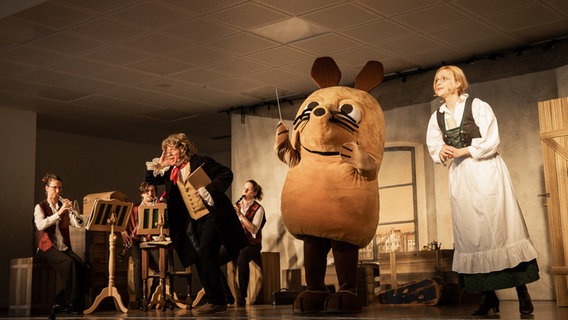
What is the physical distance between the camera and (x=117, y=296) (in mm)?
7320

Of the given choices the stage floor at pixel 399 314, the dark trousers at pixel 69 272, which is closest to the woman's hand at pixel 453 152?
the stage floor at pixel 399 314

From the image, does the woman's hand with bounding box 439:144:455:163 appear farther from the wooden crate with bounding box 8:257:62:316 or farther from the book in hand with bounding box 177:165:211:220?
the wooden crate with bounding box 8:257:62:316

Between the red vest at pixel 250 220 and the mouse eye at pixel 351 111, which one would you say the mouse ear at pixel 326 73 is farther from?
the red vest at pixel 250 220

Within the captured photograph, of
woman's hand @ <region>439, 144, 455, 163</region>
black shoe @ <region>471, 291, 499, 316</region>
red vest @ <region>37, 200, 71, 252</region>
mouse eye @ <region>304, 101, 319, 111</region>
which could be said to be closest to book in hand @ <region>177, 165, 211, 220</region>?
mouse eye @ <region>304, 101, 319, 111</region>

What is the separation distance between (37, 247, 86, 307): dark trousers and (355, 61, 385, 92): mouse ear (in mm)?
4146

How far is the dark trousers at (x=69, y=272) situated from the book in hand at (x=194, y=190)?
2597 millimetres

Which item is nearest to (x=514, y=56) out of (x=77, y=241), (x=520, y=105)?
(x=520, y=105)

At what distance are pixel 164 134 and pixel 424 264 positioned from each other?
658 cm

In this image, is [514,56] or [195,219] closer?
[195,219]

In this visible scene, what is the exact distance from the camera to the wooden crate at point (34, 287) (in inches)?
324

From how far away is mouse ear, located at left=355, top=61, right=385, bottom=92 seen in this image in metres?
4.81

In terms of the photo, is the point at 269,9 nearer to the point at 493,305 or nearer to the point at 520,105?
the point at 520,105

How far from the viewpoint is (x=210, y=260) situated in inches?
206

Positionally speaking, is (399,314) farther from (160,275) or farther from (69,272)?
(69,272)
